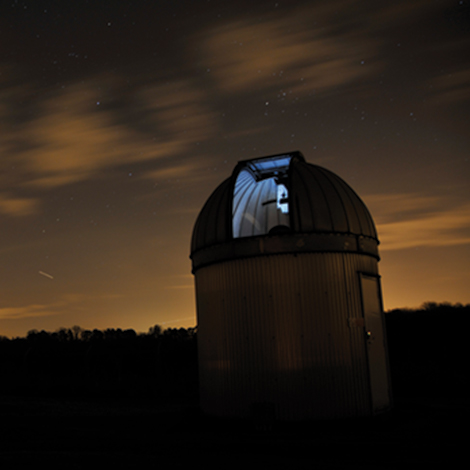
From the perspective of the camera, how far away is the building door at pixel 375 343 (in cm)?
1141

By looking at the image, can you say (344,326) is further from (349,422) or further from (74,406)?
(74,406)

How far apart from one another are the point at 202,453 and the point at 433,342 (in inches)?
1052

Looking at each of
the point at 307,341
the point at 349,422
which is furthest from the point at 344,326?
the point at 349,422

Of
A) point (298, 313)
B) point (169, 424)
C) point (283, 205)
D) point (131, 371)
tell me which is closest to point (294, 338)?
point (298, 313)

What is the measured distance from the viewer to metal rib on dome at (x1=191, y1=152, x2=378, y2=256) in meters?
11.4

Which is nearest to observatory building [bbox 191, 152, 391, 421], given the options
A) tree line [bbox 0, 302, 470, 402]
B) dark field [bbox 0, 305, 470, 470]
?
dark field [bbox 0, 305, 470, 470]

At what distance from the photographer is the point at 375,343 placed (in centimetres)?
1187

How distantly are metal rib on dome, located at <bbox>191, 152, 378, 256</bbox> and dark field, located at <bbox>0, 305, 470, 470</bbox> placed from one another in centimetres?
430

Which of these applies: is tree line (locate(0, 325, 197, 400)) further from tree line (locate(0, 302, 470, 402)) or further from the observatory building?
the observatory building

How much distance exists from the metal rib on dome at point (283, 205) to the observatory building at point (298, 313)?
0.10 ft

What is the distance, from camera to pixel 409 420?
11305mm

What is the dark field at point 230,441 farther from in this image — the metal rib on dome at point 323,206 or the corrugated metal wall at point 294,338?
the metal rib on dome at point 323,206

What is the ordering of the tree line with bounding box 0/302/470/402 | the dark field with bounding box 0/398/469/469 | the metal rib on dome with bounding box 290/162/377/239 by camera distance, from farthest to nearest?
the tree line with bounding box 0/302/470/402, the metal rib on dome with bounding box 290/162/377/239, the dark field with bounding box 0/398/469/469

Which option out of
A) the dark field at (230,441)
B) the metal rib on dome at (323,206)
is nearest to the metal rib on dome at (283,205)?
the metal rib on dome at (323,206)
